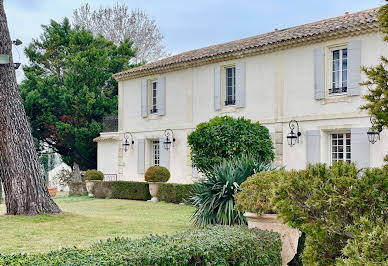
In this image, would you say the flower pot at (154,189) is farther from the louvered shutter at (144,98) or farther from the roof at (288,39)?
the roof at (288,39)

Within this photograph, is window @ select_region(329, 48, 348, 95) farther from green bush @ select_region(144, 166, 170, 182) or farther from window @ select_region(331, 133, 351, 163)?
green bush @ select_region(144, 166, 170, 182)

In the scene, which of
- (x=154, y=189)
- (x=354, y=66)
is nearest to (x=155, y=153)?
(x=154, y=189)

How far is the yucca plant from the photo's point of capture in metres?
9.59

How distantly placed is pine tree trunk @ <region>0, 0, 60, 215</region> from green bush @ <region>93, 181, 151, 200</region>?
309 inches

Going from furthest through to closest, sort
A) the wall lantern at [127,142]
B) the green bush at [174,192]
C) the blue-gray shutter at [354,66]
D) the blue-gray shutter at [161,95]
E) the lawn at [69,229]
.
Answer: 1. the wall lantern at [127,142]
2. the blue-gray shutter at [161,95]
3. the green bush at [174,192]
4. the blue-gray shutter at [354,66]
5. the lawn at [69,229]

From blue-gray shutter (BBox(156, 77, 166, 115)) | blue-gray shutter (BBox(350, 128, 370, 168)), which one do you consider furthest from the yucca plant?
blue-gray shutter (BBox(156, 77, 166, 115))

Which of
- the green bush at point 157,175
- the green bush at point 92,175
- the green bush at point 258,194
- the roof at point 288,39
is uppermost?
the roof at point 288,39

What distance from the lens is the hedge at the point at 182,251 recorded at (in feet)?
15.0

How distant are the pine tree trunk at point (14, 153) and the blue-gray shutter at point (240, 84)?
846cm

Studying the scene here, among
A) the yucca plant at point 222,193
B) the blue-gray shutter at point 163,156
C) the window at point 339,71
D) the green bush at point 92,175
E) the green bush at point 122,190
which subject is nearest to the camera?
the yucca plant at point 222,193

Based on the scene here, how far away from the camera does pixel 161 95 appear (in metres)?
22.0

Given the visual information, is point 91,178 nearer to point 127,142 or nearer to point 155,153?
→ point 127,142

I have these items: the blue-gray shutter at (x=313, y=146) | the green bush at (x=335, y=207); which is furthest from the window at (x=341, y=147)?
the green bush at (x=335, y=207)

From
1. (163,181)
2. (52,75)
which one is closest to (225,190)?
(163,181)
